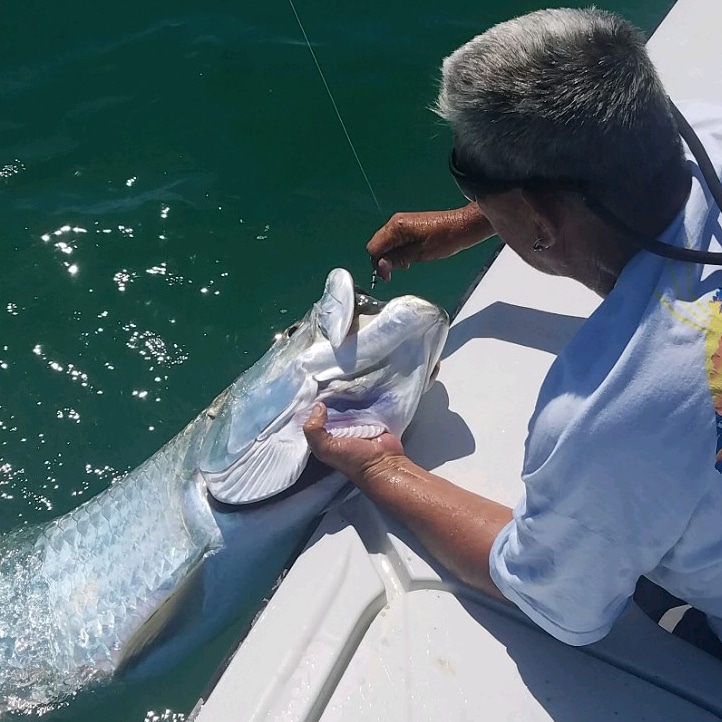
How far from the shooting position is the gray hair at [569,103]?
135 centimetres

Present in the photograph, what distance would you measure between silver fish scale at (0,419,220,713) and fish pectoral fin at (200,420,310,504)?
0.12 meters

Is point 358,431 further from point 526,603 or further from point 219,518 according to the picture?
point 526,603

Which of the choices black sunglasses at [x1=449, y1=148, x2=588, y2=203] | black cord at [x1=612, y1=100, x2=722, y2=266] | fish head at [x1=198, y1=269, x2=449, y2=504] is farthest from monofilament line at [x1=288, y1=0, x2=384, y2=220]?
black cord at [x1=612, y1=100, x2=722, y2=266]

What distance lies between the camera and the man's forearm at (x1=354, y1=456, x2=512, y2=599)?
1.96m

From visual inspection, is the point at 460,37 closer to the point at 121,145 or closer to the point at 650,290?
the point at 121,145

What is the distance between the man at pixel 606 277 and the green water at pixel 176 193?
5.28ft

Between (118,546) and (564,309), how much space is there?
1.53m

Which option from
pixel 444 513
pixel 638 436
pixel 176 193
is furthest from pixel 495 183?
pixel 176 193

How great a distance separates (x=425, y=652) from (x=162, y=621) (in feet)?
2.86

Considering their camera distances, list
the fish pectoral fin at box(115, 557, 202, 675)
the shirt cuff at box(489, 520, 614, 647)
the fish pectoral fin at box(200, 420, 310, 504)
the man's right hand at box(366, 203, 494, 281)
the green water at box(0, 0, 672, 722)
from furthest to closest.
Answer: the green water at box(0, 0, 672, 722) → the man's right hand at box(366, 203, 494, 281) → the fish pectoral fin at box(115, 557, 202, 675) → the fish pectoral fin at box(200, 420, 310, 504) → the shirt cuff at box(489, 520, 614, 647)

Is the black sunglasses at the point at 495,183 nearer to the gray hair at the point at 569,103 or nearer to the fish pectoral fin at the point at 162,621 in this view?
the gray hair at the point at 569,103

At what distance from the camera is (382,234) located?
2691 millimetres

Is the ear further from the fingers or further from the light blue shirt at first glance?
the fingers

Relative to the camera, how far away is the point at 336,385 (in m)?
2.40
